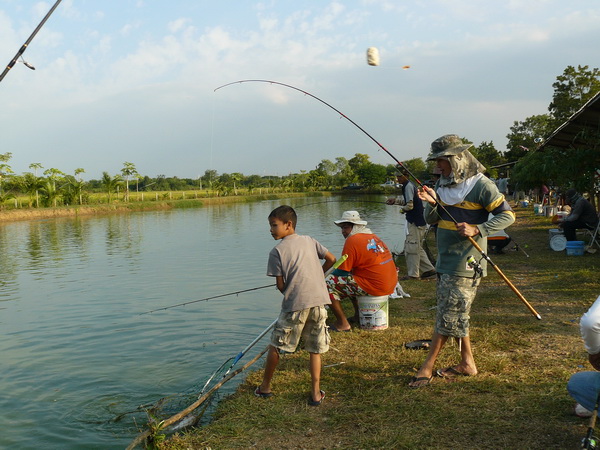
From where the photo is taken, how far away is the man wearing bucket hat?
3865mm

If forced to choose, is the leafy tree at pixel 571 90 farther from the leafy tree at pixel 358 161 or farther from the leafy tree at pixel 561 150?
the leafy tree at pixel 358 161

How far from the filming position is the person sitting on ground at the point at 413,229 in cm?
848

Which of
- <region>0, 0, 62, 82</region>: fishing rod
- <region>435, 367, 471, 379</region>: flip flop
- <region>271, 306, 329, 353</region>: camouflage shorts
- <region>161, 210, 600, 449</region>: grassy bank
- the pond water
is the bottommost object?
the pond water

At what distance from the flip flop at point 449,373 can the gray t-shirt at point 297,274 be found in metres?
1.05

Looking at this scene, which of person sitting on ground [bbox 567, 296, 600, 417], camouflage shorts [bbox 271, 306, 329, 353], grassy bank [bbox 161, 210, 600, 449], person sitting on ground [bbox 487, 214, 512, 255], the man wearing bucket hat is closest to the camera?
person sitting on ground [bbox 567, 296, 600, 417]

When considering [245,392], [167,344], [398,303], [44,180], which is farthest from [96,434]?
[44,180]

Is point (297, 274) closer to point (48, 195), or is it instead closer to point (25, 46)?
point (25, 46)

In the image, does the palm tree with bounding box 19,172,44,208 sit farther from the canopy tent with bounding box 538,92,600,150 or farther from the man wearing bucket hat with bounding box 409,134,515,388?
the man wearing bucket hat with bounding box 409,134,515,388

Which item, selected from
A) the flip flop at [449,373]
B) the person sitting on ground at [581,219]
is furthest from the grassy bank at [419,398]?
the person sitting on ground at [581,219]

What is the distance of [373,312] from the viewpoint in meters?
5.79

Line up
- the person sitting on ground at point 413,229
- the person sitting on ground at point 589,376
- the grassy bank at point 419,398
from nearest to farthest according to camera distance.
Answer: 1. the person sitting on ground at point 589,376
2. the grassy bank at point 419,398
3. the person sitting on ground at point 413,229

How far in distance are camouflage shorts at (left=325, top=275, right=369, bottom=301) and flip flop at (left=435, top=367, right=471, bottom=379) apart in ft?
5.70

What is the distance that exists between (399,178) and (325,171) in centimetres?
8456

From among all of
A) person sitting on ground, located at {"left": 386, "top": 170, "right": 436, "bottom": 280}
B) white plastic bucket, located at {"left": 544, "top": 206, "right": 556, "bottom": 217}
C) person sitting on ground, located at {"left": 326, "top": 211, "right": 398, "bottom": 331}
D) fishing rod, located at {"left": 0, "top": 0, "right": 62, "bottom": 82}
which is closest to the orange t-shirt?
person sitting on ground, located at {"left": 326, "top": 211, "right": 398, "bottom": 331}
